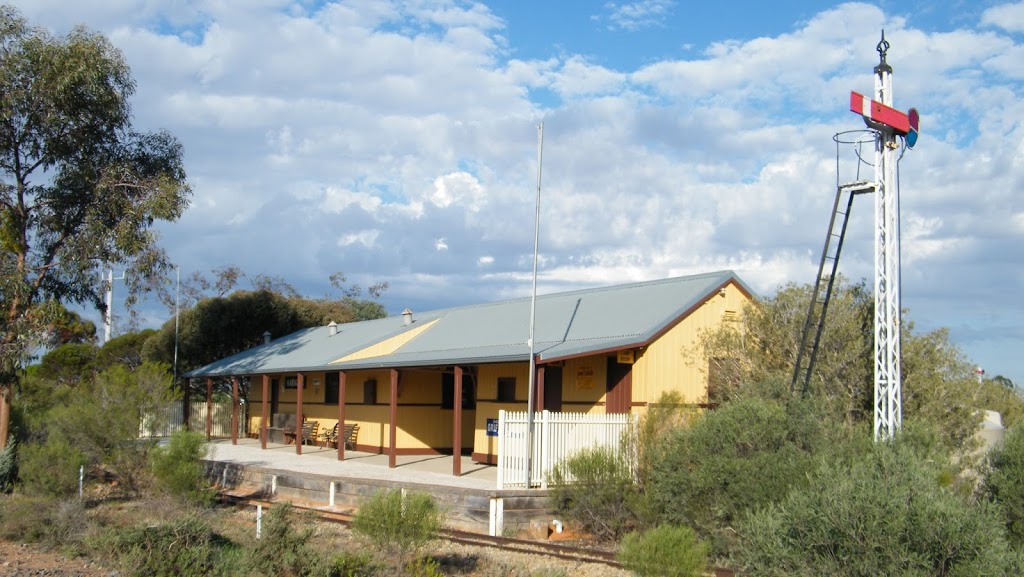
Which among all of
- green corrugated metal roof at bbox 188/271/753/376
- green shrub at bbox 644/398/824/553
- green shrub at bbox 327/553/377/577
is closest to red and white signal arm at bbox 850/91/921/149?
green shrub at bbox 644/398/824/553

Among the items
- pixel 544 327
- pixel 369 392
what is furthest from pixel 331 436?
pixel 544 327

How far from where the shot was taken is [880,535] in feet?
24.3

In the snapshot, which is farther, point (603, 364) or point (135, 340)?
point (135, 340)

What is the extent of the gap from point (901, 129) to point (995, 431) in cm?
810

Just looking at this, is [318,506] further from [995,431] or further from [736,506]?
[995,431]

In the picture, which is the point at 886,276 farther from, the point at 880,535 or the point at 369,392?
the point at 369,392

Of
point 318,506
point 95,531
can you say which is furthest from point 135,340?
point 95,531

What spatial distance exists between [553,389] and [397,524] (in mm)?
10209

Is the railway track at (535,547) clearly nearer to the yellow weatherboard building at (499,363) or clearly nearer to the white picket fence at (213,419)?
the yellow weatherboard building at (499,363)

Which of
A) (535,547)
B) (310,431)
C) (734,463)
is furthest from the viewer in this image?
(310,431)

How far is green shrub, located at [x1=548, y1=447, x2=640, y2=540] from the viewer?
14.7 meters

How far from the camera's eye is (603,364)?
19234 millimetres

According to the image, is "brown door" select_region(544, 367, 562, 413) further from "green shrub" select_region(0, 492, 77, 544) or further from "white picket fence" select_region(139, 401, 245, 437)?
"white picket fence" select_region(139, 401, 245, 437)

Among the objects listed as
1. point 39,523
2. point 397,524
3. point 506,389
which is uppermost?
point 506,389
